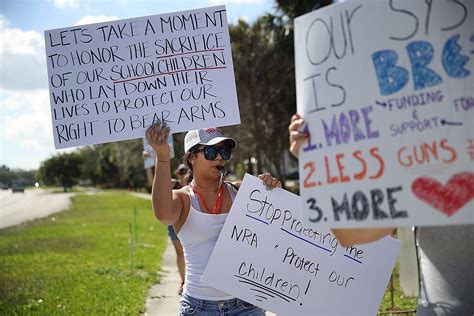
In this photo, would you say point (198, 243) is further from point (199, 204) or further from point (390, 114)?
point (390, 114)

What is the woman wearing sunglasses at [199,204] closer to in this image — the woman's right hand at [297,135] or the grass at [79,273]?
the woman's right hand at [297,135]

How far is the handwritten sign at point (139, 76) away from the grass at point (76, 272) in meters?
3.64

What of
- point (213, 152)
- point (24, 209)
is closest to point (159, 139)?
point (213, 152)

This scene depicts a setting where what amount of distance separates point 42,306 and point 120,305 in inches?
35.6

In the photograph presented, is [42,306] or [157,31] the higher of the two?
[157,31]

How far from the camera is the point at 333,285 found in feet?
9.72

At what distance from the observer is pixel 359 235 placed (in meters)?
2.12

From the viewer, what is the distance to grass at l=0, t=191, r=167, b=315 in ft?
20.7

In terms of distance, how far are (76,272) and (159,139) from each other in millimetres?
6847

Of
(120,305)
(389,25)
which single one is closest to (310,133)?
(389,25)

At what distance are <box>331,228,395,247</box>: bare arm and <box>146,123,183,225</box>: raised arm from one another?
101 centimetres

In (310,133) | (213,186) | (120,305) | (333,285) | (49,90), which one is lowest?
(120,305)

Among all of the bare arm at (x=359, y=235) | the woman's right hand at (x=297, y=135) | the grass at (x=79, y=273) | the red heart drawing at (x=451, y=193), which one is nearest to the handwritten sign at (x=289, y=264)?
the bare arm at (x=359, y=235)

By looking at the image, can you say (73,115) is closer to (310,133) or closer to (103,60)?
(103,60)
